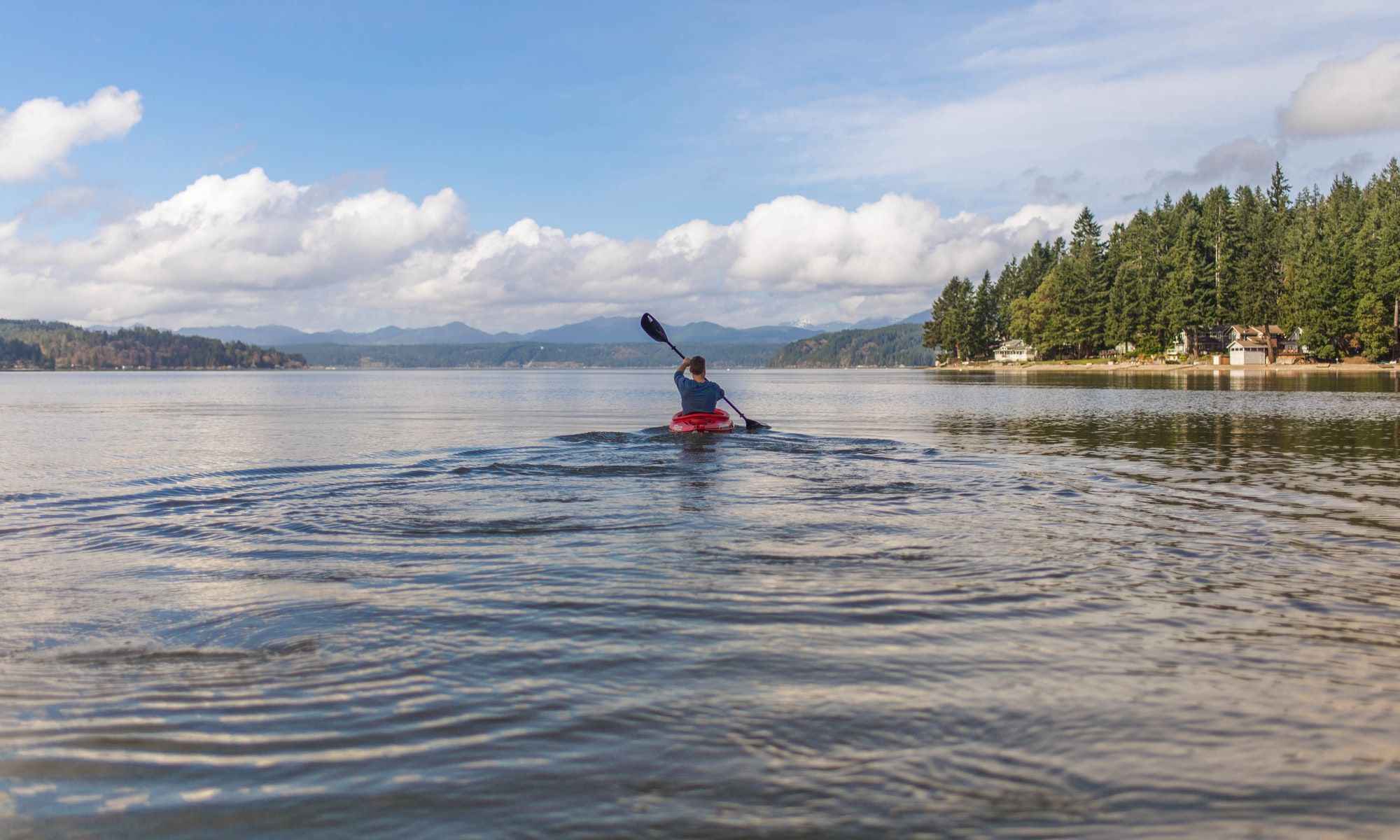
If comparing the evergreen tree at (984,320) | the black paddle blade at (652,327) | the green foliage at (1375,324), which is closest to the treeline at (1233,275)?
the green foliage at (1375,324)

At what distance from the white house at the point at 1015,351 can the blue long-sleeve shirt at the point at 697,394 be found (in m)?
158

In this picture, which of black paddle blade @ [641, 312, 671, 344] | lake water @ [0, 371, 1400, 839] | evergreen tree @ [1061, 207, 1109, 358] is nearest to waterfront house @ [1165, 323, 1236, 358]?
evergreen tree @ [1061, 207, 1109, 358]

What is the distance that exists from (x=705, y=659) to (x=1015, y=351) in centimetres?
19083

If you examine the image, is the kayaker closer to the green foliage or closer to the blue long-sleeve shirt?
the blue long-sleeve shirt

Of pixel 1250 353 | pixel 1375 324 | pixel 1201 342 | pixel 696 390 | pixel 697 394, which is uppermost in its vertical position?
pixel 1375 324

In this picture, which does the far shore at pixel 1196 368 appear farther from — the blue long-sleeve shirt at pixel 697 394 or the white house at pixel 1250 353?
the blue long-sleeve shirt at pixel 697 394

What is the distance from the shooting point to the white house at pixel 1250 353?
12469 centimetres

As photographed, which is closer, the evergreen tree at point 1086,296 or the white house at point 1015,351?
the evergreen tree at point 1086,296

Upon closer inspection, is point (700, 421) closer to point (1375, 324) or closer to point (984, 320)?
point (1375, 324)

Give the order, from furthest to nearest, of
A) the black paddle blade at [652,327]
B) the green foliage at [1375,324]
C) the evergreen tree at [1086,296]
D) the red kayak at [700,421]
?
the evergreen tree at [1086,296], the green foliage at [1375,324], the black paddle blade at [652,327], the red kayak at [700,421]

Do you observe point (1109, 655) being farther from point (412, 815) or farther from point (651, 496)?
point (651, 496)

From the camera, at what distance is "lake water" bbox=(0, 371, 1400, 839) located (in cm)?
484

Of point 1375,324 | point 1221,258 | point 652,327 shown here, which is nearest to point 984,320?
point 1221,258

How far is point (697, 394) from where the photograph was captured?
86.4 feet
